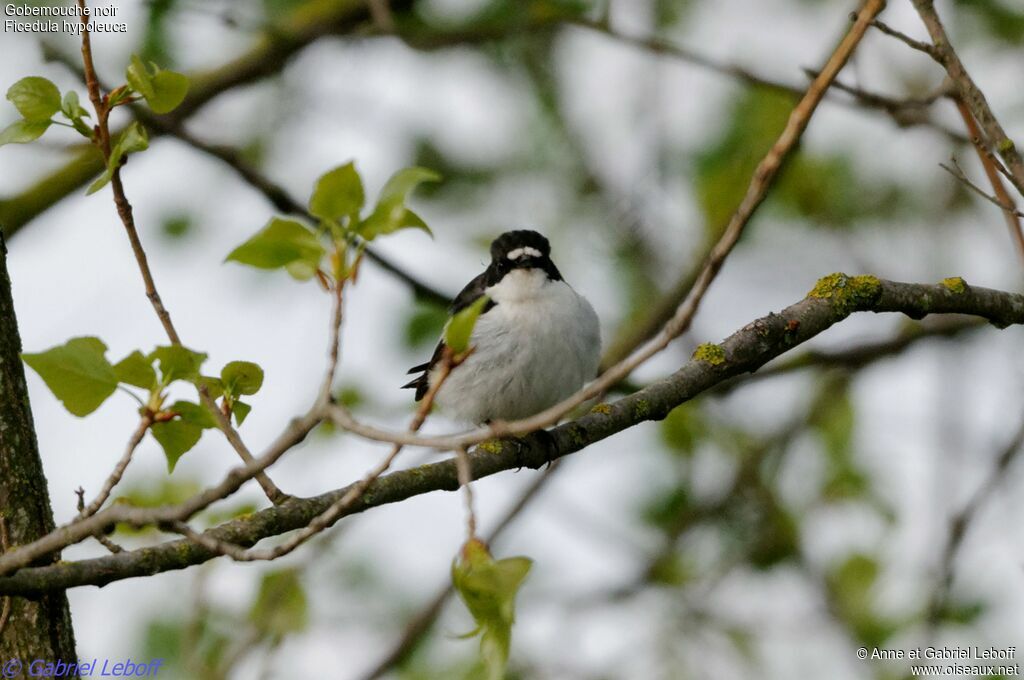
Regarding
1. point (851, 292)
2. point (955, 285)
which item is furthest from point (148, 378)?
point (955, 285)

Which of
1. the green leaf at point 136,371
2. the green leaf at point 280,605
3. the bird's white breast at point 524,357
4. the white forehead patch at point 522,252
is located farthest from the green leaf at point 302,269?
the white forehead patch at point 522,252

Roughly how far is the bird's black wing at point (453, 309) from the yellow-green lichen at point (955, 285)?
257 cm

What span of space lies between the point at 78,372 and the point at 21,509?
93cm

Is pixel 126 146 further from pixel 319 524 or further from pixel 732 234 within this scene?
pixel 732 234

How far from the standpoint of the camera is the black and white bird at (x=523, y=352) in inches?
220

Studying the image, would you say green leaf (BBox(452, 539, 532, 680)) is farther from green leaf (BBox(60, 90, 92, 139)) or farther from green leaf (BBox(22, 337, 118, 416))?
green leaf (BBox(60, 90, 92, 139))

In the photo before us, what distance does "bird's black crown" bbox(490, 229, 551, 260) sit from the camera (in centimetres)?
618

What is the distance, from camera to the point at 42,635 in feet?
10.9

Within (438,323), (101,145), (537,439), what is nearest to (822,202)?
(438,323)

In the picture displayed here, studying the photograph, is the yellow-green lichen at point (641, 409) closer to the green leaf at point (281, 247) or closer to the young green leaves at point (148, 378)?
the young green leaves at point (148, 378)

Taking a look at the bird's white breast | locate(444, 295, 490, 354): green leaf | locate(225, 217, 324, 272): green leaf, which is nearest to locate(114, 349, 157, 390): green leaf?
locate(225, 217, 324, 272): green leaf

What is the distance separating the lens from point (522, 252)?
611 cm

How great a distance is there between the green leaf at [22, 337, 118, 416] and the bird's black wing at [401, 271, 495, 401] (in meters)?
3.18

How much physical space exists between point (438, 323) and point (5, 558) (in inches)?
235
